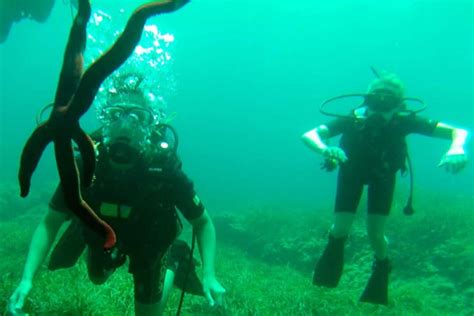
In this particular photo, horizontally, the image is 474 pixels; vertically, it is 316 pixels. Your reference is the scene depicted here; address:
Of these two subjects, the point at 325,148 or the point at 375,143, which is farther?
the point at 375,143

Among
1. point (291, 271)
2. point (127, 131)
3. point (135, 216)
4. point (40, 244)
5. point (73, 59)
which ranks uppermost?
point (73, 59)

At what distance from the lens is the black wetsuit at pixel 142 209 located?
3629mm

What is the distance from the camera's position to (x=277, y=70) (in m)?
107

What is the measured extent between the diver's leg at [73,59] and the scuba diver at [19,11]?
40.6 ft

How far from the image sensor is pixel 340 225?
6.04 m

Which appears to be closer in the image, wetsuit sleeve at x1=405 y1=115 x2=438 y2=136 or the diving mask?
the diving mask

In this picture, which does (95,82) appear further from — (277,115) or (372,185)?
(277,115)

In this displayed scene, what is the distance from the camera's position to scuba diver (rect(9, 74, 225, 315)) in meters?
3.62

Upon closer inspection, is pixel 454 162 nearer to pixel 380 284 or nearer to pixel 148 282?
pixel 380 284

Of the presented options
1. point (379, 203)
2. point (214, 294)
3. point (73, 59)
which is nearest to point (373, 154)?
point (379, 203)

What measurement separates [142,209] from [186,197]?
0.46 metres

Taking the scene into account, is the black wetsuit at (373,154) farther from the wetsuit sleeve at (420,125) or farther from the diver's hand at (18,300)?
the diver's hand at (18,300)

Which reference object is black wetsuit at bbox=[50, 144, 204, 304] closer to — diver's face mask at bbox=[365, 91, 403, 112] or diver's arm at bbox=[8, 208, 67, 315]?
diver's arm at bbox=[8, 208, 67, 315]

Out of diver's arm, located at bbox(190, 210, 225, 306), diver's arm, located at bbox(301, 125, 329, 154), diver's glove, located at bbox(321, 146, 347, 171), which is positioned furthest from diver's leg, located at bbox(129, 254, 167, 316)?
diver's arm, located at bbox(301, 125, 329, 154)
